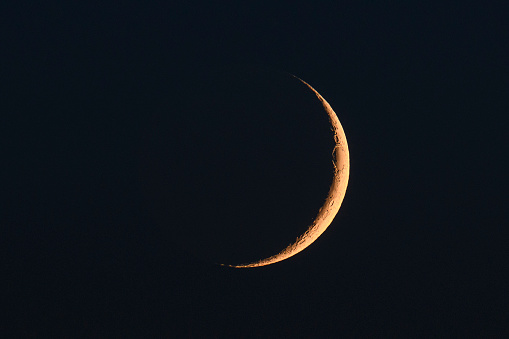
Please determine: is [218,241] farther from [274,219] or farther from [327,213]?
[327,213]

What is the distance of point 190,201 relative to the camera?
2301 millimetres

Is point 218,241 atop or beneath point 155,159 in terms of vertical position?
beneath

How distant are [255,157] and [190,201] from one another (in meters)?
0.56

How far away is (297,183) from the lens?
2316 mm

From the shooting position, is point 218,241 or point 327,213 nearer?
point 218,241

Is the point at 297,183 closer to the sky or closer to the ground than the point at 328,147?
closer to the ground

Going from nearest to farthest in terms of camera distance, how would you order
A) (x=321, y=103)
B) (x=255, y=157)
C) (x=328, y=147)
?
(x=255, y=157)
(x=328, y=147)
(x=321, y=103)

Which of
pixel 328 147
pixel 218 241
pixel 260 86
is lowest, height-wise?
pixel 218 241

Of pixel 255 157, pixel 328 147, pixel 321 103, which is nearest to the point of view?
pixel 255 157

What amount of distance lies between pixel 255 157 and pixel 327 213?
0.78 m

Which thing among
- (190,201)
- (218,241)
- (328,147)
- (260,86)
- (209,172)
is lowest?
(218,241)

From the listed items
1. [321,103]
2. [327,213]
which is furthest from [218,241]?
[321,103]

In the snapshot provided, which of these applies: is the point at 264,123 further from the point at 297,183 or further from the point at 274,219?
the point at 274,219

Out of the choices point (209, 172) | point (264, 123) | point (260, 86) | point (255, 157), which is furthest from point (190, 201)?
point (260, 86)
